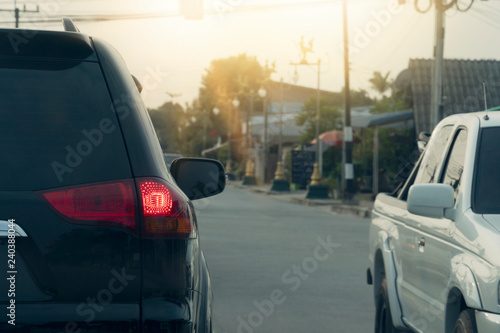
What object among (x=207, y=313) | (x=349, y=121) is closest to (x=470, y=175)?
(x=207, y=313)

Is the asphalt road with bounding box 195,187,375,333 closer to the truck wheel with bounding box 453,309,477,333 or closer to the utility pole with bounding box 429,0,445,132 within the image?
the truck wheel with bounding box 453,309,477,333

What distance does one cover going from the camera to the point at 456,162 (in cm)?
488

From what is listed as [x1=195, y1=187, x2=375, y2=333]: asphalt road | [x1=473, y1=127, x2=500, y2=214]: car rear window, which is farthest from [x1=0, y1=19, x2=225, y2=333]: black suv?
[x1=195, y1=187, x2=375, y2=333]: asphalt road

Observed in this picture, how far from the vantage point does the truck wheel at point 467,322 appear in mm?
3855

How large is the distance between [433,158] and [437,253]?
1123 mm

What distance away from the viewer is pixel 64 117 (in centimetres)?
293

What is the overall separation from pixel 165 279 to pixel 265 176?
65190mm

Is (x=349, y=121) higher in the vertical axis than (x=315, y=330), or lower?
higher

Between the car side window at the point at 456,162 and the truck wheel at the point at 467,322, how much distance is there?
0.79 meters

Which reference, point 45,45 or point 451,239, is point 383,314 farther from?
point 45,45

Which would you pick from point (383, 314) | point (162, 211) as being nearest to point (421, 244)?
point (383, 314)

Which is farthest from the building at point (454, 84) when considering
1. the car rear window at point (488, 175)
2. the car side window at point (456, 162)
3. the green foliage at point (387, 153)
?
the car rear window at point (488, 175)

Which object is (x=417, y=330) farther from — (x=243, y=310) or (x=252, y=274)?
(x=252, y=274)

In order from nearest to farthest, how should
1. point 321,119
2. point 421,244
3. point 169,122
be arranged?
point 421,244
point 321,119
point 169,122
